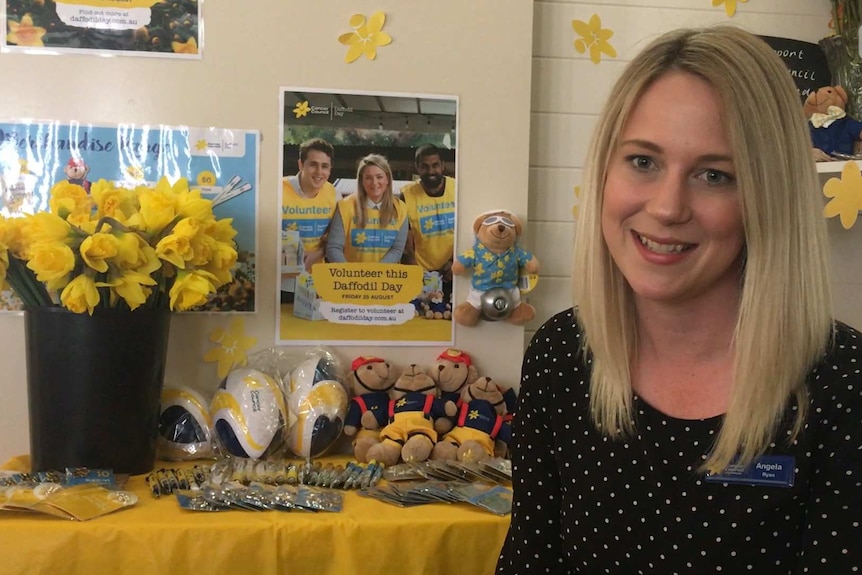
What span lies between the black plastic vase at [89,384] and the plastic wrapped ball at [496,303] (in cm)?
57

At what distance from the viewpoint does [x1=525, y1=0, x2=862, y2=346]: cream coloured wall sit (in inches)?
61.2

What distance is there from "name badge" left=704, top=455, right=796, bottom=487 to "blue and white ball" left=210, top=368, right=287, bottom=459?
71cm

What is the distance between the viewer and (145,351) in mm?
1165

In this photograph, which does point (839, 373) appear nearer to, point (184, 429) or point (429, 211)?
point (429, 211)

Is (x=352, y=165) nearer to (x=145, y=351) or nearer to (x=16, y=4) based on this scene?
(x=145, y=351)

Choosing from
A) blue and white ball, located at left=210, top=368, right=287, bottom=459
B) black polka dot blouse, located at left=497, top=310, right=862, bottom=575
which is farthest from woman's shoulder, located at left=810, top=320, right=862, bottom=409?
blue and white ball, located at left=210, top=368, right=287, bottom=459

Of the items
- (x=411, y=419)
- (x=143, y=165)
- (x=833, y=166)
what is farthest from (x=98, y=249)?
(x=833, y=166)

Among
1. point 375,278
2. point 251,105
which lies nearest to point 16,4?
point 251,105

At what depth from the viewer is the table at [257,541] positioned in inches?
38.9

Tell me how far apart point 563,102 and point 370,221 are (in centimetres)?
48

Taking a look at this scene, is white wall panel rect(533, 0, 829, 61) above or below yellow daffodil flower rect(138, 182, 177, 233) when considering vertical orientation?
above

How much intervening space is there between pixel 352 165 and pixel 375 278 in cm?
21

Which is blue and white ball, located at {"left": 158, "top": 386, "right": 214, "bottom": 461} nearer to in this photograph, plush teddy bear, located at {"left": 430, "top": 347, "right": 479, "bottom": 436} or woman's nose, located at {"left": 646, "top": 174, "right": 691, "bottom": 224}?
plush teddy bear, located at {"left": 430, "top": 347, "right": 479, "bottom": 436}

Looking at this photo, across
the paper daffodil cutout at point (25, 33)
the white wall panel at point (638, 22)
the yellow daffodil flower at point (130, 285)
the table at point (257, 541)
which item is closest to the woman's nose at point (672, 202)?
the table at point (257, 541)
